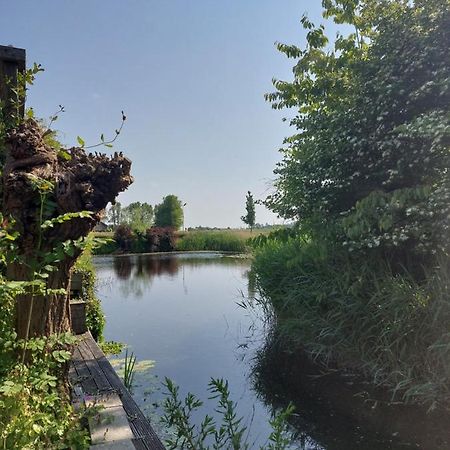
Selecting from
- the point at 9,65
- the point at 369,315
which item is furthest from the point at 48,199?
the point at 369,315

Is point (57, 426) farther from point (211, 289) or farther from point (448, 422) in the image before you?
point (211, 289)

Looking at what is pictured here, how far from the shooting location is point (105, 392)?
2.69 m

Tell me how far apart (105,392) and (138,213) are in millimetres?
26685

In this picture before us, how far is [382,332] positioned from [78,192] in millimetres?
3226

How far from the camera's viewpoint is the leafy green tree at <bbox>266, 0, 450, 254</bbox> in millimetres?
3783

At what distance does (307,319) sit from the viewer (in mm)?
4953

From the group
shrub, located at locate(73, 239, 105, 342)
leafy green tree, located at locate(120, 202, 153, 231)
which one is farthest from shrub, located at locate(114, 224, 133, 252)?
shrub, located at locate(73, 239, 105, 342)

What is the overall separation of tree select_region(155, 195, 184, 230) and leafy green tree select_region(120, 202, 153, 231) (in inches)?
36.7

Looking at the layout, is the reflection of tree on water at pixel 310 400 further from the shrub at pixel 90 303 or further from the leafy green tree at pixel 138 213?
the leafy green tree at pixel 138 213

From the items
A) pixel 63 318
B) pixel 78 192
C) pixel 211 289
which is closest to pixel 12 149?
pixel 78 192

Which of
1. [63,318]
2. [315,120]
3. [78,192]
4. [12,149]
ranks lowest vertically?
[63,318]

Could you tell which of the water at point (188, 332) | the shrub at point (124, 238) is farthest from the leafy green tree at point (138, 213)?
the water at point (188, 332)

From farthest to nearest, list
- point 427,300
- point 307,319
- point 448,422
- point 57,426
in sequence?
point 307,319, point 427,300, point 448,422, point 57,426

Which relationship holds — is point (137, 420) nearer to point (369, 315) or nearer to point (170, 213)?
point (369, 315)
